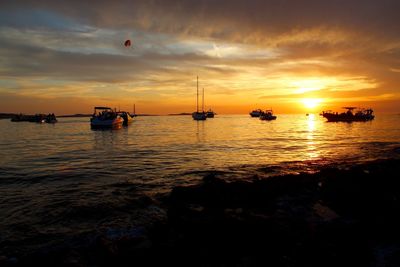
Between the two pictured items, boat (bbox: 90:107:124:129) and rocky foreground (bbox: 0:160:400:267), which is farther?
boat (bbox: 90:107:124:129)

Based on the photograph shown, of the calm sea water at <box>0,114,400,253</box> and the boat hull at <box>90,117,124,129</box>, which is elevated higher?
the boat hull at <box>90,117,124,129</box>

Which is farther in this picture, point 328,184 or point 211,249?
point 328,184

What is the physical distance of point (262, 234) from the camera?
7.77 meters

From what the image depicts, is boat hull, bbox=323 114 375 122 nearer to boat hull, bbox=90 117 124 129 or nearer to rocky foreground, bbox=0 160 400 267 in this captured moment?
boat hull, bbox=90 117 124 129

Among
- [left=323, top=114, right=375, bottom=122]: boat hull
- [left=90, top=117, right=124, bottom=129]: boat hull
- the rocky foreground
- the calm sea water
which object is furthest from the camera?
[left=323, top=114, right=375, bottom=122]: boat hull

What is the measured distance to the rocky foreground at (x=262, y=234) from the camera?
6848 millimetres

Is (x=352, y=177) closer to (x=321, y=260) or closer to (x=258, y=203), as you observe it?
(x=258, y=203)

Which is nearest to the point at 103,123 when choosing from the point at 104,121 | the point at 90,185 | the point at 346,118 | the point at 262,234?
the point at 104,121


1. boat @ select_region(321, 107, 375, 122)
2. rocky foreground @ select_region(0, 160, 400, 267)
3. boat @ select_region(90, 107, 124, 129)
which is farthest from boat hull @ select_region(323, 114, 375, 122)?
rocky foreground @ select_region(0, 160, 400, 267)

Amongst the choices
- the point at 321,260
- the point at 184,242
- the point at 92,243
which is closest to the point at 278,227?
the point at 321,260

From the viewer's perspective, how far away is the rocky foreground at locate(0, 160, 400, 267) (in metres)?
6.85

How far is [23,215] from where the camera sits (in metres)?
11.0

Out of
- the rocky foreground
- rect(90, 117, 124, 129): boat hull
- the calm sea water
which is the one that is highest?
rect(90, 117, 124, 129): boat hull

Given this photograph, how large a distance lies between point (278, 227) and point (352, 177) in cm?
654
